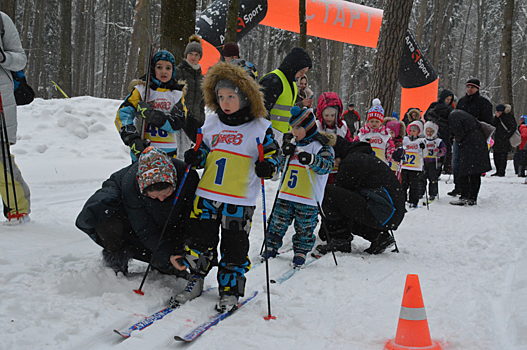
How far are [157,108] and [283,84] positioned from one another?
1.59m

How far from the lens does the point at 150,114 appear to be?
389 cm

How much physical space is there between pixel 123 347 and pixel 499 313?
8.35 feet

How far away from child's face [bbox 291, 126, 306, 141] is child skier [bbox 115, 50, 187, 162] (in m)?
1.16

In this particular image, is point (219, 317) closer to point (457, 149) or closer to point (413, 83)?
point (457, 149)

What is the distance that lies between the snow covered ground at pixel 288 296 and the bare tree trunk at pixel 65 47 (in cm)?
1135

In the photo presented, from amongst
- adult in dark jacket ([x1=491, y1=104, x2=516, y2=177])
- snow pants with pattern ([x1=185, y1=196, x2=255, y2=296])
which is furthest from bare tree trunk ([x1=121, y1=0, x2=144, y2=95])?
snow pants with pattern ([x1=185, y1=196, x2=255, y2=296])

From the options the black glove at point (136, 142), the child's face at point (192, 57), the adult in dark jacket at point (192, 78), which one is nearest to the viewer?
the black glove at point (136, 142)

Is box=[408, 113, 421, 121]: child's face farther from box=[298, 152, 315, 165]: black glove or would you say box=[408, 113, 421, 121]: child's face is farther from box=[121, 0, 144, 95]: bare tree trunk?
box=[121, 0, 144, 95]: bare tree trunk

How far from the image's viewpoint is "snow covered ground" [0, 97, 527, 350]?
2434 millimetres

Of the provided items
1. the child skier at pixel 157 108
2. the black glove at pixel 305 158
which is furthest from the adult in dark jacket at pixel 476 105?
the child skier at pixel 157 108

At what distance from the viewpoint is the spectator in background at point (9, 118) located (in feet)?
13.0

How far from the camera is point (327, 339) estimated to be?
253cm

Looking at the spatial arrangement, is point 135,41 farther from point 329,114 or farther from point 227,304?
point 227,304

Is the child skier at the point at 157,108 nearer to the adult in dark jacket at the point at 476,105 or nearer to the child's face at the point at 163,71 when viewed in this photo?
the child's face at the point at 163,71
